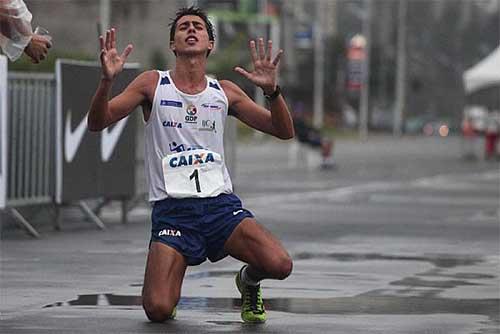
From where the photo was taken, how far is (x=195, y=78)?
10.9m

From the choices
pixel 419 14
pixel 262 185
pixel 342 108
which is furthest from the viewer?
pixel 419 14

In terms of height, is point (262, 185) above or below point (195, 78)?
below

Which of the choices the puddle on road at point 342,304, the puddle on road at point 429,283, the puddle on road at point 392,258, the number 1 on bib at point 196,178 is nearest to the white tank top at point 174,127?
the number 1 on bib at point 196,178

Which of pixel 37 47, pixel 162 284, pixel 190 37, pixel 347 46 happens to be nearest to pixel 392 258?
pixel 190 37

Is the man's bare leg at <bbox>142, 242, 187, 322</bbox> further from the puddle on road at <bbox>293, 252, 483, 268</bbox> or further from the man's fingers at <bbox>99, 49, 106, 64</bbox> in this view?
the puddle on road at <bbox>293, 252, 483, 268</bbox>

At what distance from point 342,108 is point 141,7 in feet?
75.8

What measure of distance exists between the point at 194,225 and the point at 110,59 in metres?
1.24

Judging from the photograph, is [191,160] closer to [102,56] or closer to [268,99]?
[268,99]

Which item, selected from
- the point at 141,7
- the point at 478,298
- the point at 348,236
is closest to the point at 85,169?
the point at 348,236

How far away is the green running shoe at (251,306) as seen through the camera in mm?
10688

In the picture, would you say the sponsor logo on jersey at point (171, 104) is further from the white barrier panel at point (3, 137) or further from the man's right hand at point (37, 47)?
the white barrier panel at point (3, 137)

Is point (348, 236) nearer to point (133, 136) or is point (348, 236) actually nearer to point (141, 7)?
point (133, 136)

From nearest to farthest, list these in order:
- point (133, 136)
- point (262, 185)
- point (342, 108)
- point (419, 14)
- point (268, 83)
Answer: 1. point (268, 83)
2. point (133, 136)
3. point (262, 185)
4. point (342, 108)
5. point (419, 14)

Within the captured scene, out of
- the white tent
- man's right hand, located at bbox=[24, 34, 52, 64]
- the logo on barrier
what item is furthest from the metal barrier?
the white tent
